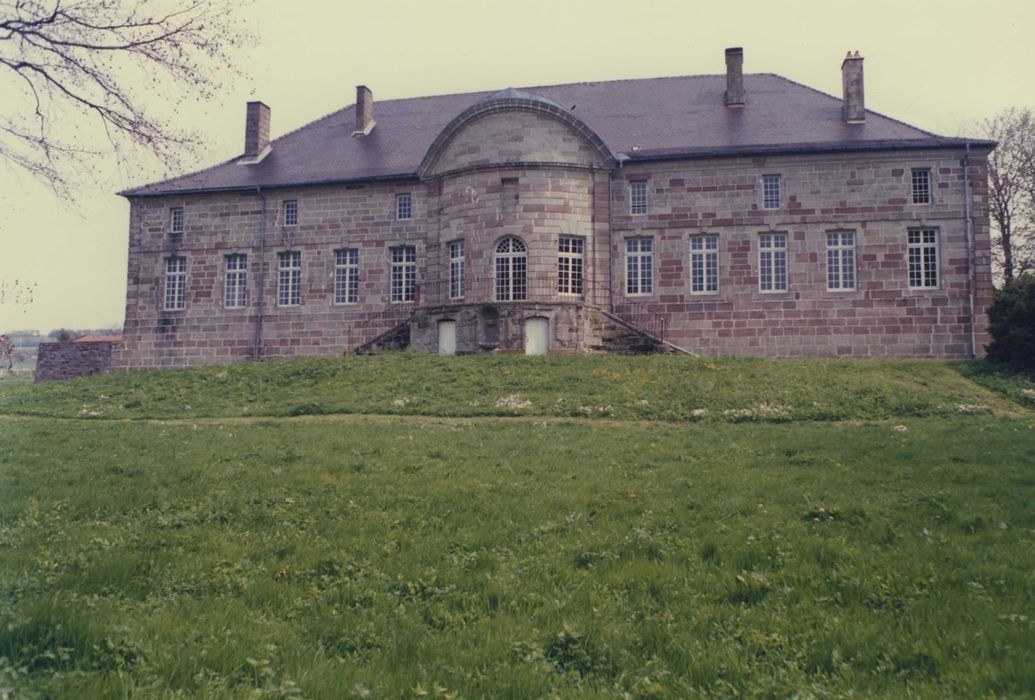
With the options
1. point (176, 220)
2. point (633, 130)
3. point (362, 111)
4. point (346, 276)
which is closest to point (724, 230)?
point (633, 130)

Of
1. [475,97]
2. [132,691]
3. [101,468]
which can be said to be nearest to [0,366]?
[101,468]

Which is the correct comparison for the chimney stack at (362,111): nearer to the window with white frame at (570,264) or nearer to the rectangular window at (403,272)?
the rectangular window at (403,272)

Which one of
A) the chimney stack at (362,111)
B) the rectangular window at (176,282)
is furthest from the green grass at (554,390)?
the chimney stack at (362,111)

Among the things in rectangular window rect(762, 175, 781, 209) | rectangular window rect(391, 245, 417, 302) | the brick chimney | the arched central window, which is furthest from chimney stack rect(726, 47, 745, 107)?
rectangular window rect(391, 245, 417, 302)

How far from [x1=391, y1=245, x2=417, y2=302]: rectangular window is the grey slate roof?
3.35 m

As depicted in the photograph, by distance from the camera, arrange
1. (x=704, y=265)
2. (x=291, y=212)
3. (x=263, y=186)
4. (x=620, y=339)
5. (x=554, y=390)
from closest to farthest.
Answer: (x=554, y=390) → (x=620, y=339) → (x=704, y=265) → (x=263, y=186) → (x=291, y=212)

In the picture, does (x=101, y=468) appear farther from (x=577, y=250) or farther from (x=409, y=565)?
(x=577, y=250)

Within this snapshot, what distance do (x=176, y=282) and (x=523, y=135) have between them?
18.7m

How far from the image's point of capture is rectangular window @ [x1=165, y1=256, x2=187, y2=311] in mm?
34562

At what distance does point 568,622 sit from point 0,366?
66.0 feet

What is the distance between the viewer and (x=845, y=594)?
5637 mm

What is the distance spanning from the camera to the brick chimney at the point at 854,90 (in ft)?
99.6

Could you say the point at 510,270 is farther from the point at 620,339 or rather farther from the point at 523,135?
the point at 523,135

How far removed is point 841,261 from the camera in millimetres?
29125
